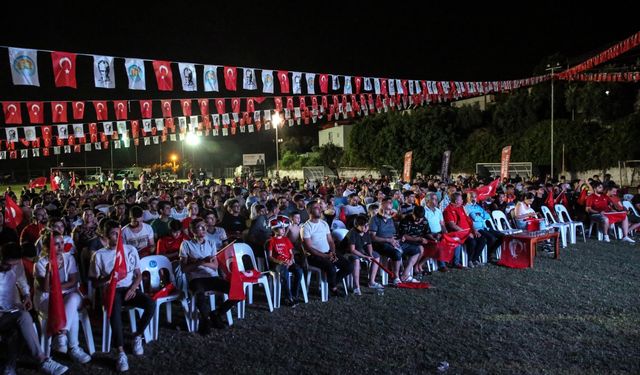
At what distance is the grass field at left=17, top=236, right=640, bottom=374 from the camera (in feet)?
13.5

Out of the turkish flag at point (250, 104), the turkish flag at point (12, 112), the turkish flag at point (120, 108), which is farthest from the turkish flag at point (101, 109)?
the turkish flag at point (250, 104)

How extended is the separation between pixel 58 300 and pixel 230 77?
295 inches

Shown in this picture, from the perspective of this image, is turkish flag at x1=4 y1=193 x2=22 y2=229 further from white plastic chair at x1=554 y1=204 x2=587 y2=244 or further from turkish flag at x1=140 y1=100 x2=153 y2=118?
white plastic chair at x1=554 y1=204 x2=587 y2=244

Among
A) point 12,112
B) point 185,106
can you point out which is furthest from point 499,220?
point 12,112

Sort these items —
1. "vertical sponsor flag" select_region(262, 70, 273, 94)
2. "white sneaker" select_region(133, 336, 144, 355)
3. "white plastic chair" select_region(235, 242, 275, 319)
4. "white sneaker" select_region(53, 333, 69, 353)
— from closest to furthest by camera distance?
1. "white sneaker" select_region(53, 333, 69, 353)
2. "white sneaker" select_region(133, 336, 144, 355)
3. "white plastic chair" select_region(235, 242, 275, 319)
4. "vertical sponsor flag" select_region(262, 70, 273, 94)

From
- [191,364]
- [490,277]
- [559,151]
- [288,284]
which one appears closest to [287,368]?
[191,364]

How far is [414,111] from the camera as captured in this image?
3309cm

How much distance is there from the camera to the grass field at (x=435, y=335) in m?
4.11

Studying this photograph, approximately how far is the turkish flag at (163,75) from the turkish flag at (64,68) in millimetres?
1589

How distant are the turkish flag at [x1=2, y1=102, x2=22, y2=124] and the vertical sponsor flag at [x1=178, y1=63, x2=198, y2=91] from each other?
659 cm

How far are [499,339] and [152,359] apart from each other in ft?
11.3

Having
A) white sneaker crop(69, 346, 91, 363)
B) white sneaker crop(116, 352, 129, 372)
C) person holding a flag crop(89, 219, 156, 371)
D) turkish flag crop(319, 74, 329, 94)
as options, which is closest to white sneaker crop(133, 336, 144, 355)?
person holding a flag crop(89, 219, 156, 371)

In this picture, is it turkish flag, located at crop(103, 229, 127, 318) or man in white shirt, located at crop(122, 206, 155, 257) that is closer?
turkish flag, located at crop(103, 229, 127, 318)

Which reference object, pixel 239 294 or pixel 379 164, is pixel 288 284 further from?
pixel 379 164
